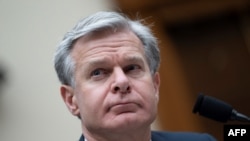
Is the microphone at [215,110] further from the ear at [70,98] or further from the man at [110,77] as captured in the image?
the ear at [70,98]

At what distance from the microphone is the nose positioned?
26 centimetres

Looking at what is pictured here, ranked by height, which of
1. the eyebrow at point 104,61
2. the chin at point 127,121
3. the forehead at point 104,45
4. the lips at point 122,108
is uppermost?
the forehead at point 104,45

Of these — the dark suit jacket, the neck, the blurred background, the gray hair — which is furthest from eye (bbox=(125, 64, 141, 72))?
the blurred background

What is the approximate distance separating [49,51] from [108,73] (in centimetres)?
214

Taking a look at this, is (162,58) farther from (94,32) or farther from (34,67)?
(94,32)

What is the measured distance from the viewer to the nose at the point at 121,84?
1.76 metres

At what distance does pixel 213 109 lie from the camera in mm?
1696

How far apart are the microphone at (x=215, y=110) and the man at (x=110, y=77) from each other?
227mm

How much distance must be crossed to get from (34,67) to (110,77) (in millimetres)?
2232

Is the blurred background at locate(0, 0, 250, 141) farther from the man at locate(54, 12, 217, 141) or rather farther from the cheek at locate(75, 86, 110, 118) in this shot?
the cheek at locate(75, 86, 110, 118)

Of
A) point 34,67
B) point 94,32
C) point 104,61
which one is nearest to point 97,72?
point 104,61

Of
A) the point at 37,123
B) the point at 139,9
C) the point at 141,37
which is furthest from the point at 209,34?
the point at 141,37

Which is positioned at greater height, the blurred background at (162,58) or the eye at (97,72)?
the eye at (97,72)

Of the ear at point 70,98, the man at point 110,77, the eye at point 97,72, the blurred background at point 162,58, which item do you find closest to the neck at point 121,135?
the man at point 110,77
